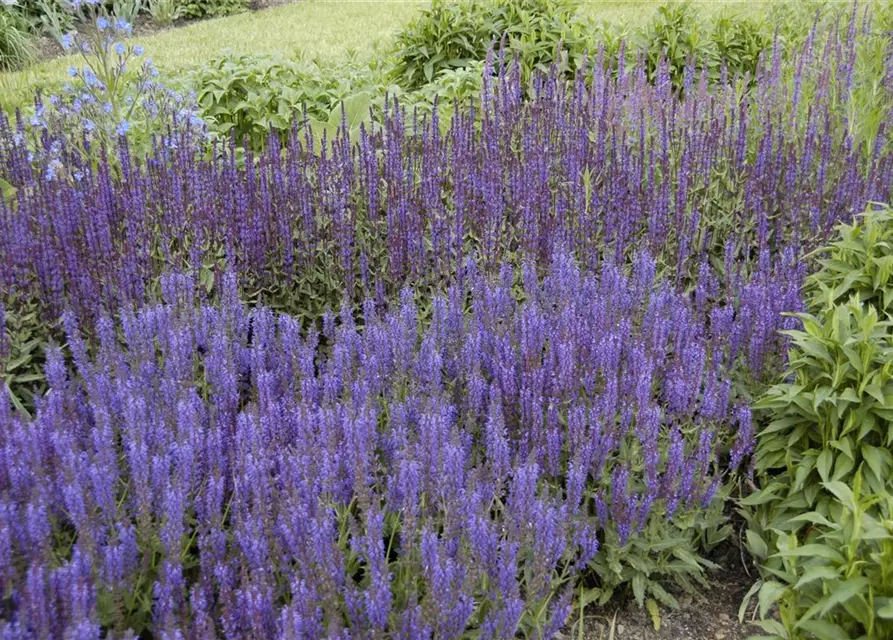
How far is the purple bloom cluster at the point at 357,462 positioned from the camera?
92.6 inches

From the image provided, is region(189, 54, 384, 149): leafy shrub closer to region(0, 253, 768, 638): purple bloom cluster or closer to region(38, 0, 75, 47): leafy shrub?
region(38, 0, 75, 47): leafy shrub

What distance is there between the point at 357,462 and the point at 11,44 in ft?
34.9

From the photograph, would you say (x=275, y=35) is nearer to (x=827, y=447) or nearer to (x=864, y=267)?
(x=864, y=267)

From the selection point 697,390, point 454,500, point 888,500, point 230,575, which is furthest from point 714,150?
point 230,575

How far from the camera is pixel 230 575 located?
2463mm

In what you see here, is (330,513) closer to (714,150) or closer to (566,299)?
(566,299)

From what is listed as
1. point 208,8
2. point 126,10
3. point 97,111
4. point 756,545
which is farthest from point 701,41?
point 208,8

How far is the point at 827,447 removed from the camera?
322cm

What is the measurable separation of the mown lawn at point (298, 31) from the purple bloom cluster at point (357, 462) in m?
5.77

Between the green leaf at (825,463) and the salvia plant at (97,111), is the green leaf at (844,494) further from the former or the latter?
the salvia plant at (97,111)

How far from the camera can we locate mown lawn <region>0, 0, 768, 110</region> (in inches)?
387

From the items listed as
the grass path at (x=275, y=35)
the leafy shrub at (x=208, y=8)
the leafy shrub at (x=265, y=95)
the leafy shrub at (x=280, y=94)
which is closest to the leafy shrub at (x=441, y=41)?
the leafy shrub at (x=280, y=94)

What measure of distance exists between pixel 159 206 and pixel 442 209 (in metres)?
1.30

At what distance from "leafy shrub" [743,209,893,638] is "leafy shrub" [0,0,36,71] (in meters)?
10.0
